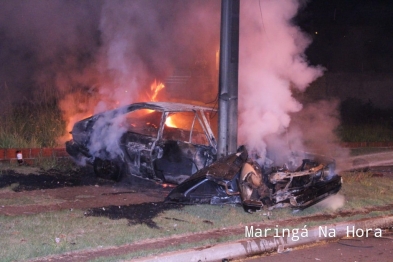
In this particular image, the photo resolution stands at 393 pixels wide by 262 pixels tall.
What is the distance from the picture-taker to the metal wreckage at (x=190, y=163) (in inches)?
264

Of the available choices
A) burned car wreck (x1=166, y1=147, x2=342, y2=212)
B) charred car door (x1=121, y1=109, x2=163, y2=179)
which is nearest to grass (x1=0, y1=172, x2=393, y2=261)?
burned car wreck (x1=166, y1=147, x2=342, y2=212)

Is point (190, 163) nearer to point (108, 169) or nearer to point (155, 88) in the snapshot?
point (108, 169)

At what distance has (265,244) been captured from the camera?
5754 mm

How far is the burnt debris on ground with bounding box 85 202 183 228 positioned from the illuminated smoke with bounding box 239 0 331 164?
5.57 ft

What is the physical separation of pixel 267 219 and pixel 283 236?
2.33 ft

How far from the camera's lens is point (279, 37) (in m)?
8.13

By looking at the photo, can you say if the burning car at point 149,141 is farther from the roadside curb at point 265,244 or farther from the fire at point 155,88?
the fire at point 155,88

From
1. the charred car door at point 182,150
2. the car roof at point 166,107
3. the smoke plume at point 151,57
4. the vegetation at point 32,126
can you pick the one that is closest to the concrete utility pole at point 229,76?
the charred car door at point 182,150

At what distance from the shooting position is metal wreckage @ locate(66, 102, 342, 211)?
6.70m

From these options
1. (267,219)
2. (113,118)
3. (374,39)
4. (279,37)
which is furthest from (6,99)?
(374,39)

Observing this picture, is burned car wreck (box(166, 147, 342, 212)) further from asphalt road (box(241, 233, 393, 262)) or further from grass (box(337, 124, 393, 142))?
grass (box(337, 124, 393, 142))

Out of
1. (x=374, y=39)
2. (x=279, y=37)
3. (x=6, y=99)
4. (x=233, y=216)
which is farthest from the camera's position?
(x=374, y=39)

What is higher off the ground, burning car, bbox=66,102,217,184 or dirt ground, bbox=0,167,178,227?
burning car, bbox=66,102,217,184

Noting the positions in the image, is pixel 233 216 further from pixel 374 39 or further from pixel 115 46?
pixel 374 39
